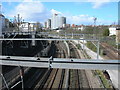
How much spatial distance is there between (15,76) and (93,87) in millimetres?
4260

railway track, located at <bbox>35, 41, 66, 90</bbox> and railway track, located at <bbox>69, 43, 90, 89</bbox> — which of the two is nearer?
railway track, located at <bbox>35, 41, 66, 90</bbox>

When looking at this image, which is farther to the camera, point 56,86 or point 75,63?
point 56,86

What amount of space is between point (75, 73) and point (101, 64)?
33.2ft

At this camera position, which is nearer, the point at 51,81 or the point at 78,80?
the point at 51,81

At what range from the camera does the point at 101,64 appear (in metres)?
3.68

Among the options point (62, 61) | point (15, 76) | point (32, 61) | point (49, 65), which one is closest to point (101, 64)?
point (62, 61)

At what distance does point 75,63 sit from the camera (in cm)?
373

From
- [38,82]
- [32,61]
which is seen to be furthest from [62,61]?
[38,82]

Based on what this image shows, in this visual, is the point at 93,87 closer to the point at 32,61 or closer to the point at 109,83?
the point at 109,83

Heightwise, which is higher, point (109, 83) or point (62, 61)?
point (62, 61)

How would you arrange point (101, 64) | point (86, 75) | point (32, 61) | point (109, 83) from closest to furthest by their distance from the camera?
point (101, 64)
point (32, 61)
point (109, 83)
point (86, 75)

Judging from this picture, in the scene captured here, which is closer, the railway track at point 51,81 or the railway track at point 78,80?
the railway track at point 51,81

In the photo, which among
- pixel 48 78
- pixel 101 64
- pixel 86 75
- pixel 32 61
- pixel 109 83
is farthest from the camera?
pixel 86 75

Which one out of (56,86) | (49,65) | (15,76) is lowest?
(56,86)
